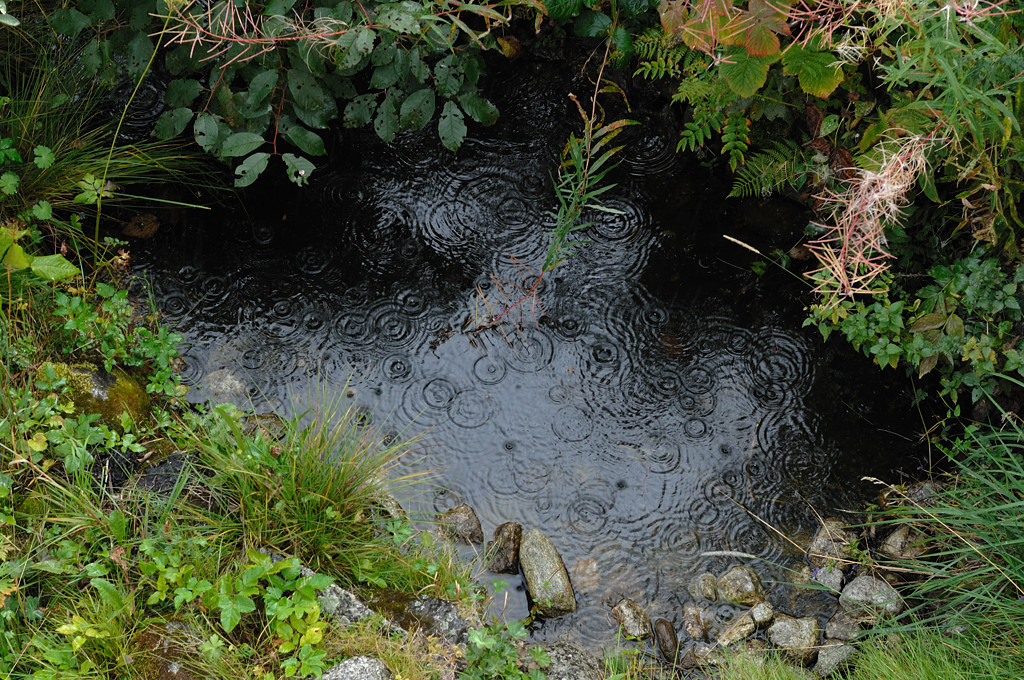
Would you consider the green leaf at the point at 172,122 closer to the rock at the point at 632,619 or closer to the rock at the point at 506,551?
the rock at the point at 506,551

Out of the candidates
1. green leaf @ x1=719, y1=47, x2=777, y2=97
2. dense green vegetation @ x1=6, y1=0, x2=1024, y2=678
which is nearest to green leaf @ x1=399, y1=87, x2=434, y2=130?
dense green vegetation @ x1=6, y1=0, x2=1024, y2=678

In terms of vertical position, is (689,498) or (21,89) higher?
(21,89)

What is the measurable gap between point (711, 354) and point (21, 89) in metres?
3.35

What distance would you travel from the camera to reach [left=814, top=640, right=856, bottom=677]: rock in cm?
247

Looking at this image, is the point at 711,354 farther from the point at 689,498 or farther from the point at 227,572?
the point at 227,572

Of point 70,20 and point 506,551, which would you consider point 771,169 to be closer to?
point 506,551

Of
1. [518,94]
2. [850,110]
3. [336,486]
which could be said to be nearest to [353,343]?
[336,486]

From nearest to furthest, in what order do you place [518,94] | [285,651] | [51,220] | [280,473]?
[285,651], [280,473], [51,220], [518,94]

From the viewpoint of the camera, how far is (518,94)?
3.93 m

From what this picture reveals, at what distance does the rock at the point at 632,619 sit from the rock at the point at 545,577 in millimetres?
171

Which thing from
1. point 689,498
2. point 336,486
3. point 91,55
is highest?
point 91,55

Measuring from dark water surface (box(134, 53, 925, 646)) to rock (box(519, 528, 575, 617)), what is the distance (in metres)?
0.07

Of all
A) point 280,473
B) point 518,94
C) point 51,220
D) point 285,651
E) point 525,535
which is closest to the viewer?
point 285,651

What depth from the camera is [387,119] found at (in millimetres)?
3041
